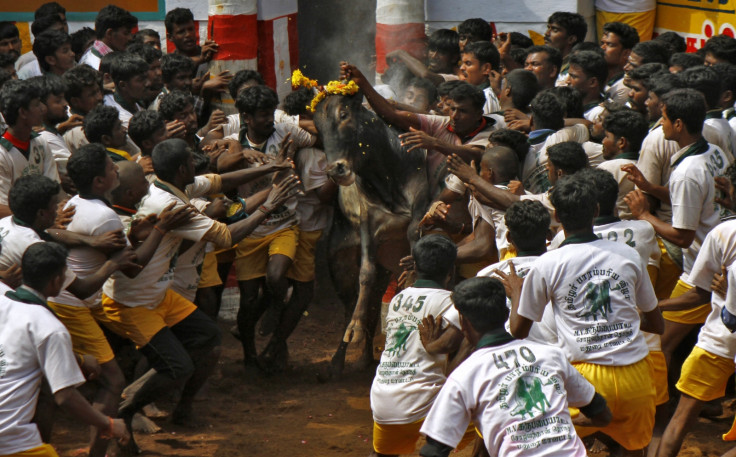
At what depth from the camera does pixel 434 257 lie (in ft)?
17.7

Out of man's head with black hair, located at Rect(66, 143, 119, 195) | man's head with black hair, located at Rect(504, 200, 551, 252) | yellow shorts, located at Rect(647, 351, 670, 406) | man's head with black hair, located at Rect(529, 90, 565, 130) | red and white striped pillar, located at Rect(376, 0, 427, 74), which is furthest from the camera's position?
red and white striped pillar, located at Rect(376, 0, 427, 74)

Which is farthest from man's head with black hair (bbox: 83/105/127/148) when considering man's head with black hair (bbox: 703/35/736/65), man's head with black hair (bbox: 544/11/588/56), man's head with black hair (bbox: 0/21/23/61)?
man's head with black hair (bbox: 544/11/588/56)

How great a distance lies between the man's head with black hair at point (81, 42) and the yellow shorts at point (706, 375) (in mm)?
7120

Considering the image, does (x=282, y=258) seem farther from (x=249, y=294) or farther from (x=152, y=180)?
(x=152, y=180)

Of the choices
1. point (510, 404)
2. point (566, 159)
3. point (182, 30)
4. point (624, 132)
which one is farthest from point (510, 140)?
point (182, 30)

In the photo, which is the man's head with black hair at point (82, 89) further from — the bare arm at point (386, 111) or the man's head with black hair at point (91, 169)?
the bare arm at point (386, 111)

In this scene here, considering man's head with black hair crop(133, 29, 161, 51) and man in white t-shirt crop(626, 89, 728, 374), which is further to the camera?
man's head with black hair crop(133, 29, 161, 51)

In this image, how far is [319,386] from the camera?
319 inches

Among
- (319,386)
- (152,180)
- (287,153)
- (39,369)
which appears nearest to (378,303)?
(319,386)

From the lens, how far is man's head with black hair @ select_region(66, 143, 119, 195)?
19.7 feet

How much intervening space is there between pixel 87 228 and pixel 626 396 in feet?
10.6

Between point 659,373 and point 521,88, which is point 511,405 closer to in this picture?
point 659,373

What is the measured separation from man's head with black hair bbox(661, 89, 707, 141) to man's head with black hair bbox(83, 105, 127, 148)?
3697mm

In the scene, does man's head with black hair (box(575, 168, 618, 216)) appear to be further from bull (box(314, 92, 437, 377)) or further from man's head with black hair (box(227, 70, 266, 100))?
man's head with black hair (box(227, 70, 266, 100))
